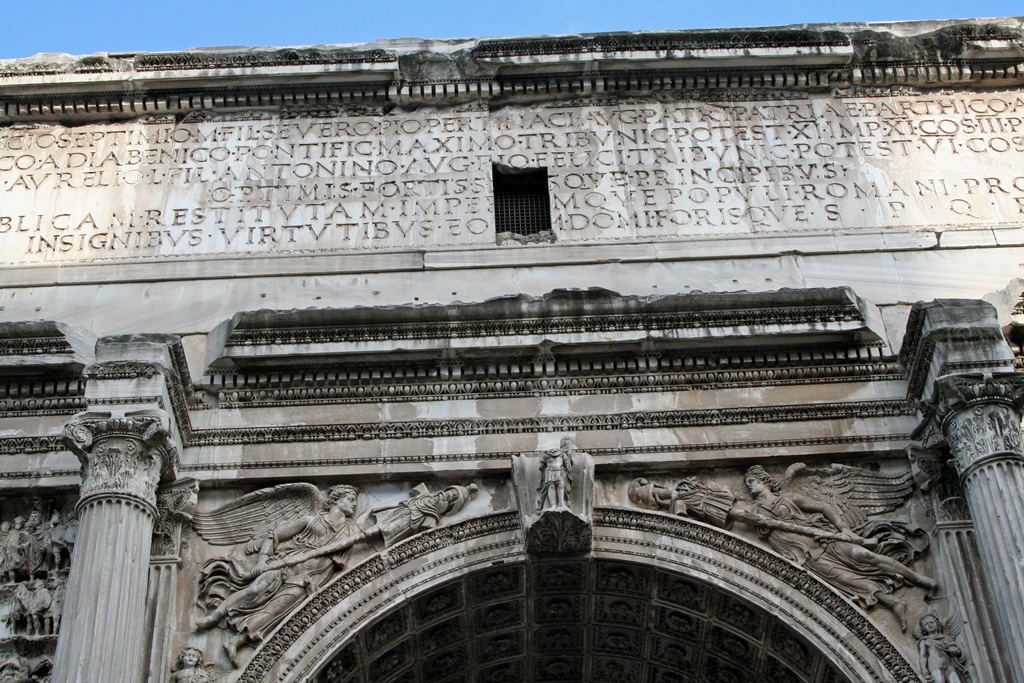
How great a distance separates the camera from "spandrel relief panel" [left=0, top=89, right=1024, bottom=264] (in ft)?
56.0

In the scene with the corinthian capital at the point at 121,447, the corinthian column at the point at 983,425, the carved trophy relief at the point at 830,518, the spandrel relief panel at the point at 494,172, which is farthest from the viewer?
the spandrel relief panel at the point at 494,172

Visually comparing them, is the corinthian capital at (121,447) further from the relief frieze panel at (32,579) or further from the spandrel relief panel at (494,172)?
the spandrel relief panel at (494,172)

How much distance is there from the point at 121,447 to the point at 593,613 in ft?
16.2

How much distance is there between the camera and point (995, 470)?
13.5 metres

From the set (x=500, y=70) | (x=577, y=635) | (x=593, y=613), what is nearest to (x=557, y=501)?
(x=593, y=613)

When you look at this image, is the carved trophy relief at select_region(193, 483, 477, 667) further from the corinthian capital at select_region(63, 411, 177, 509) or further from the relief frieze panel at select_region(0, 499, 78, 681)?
the relief frieze panel at select_region(0, 499, 78, 681)

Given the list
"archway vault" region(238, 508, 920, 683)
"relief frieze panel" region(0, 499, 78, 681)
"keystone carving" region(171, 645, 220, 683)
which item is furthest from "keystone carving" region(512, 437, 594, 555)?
"relief frieze panel" region(0, 499, 78, 681)

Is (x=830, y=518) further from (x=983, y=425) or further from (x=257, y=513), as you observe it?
(x=257, y=513)

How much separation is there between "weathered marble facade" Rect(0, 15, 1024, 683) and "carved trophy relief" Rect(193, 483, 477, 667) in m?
0.04

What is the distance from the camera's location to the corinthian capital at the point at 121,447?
1357 centimetres

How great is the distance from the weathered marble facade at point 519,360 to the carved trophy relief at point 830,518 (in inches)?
1.5

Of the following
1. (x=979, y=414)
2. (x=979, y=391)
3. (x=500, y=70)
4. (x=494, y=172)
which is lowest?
(x=979, y=414)

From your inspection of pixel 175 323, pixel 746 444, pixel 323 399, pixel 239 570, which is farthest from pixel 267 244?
pixel 746 444

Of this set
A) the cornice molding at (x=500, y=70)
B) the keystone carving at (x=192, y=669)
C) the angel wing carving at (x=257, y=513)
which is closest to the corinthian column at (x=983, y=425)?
the cornice molding at (x=500, y=70)
